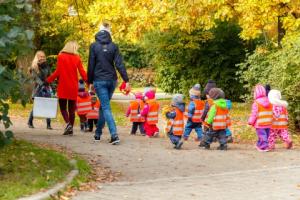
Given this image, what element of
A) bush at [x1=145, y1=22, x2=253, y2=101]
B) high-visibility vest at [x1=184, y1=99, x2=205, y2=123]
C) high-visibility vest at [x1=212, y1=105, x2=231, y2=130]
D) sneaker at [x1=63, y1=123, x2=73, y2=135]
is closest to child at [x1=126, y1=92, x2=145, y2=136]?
high-visibility vest at [x1=184, y1=99, x2=205, y2=123]

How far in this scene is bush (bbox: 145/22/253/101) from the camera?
27.7m

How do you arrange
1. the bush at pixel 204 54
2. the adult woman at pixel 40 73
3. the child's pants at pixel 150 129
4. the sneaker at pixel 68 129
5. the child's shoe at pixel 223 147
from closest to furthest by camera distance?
the child's shoe at pixel 223 147 → the sneaker at pixel 68 129 → the adult woman at pixel 40 73 → the child's pants at pixel 150 129 → the bush at pixel 204 54

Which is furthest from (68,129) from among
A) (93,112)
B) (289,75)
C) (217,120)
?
(289,75)

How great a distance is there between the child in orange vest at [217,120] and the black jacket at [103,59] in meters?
1.86

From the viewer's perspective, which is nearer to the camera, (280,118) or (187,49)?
(280,118)

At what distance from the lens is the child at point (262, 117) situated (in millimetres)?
11477

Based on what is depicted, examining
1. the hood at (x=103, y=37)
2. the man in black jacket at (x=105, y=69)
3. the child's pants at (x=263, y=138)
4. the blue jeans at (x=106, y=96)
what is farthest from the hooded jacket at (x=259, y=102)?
the hood at (x=103, y=37)

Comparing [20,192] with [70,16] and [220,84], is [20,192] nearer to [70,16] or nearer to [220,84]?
[70,16]

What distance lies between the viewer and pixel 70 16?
84.0 feet

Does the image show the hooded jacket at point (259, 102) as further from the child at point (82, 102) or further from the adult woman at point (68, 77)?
the child at point (82, 102)

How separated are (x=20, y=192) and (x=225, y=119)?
5.44m

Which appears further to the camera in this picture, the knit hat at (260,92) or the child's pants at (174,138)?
the knit hat at (260,92)

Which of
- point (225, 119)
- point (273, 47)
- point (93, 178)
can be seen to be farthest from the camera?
point (273, 47)

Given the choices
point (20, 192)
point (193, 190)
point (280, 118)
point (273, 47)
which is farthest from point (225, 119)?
point (273, 47)
